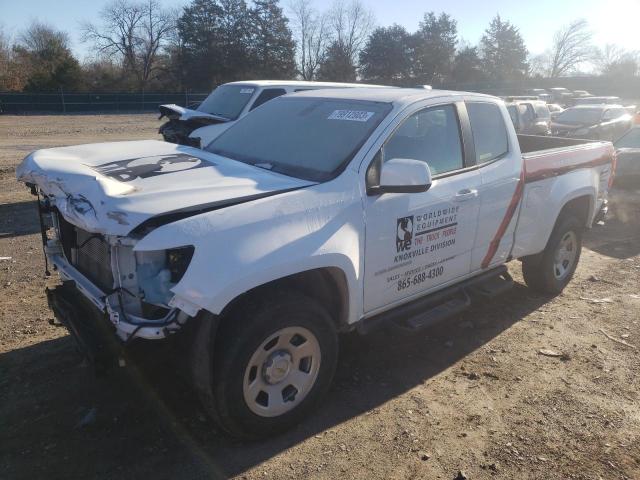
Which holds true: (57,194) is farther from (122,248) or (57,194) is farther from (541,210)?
(541,210)

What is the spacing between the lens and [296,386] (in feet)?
10.7

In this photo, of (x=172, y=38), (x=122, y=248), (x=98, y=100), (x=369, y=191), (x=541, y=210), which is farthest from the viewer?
(x=172, y=38)

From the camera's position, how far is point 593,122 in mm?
17781

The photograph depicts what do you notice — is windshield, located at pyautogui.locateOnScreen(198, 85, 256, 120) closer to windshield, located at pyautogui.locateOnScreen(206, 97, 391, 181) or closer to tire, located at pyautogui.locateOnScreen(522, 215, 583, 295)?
windshield, located at pyautogui.locateOnScreen(206, 97, 391, 181)

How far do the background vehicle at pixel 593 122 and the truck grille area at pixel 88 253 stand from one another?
16178mm

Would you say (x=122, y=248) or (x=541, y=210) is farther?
(x=541, y=210)

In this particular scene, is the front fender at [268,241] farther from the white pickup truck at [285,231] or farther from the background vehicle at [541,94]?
the background vehicle at [541,94]

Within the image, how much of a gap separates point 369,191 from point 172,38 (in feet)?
212

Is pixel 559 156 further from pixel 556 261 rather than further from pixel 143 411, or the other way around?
pixel 143 411

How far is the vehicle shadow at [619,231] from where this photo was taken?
289 inches

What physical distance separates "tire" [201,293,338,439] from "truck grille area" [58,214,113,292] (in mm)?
799

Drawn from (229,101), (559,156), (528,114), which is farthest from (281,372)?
(528,114)

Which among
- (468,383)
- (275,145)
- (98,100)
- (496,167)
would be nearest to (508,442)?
(468,383)

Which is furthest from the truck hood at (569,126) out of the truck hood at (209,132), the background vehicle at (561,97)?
the background vehicle at (561,97)
